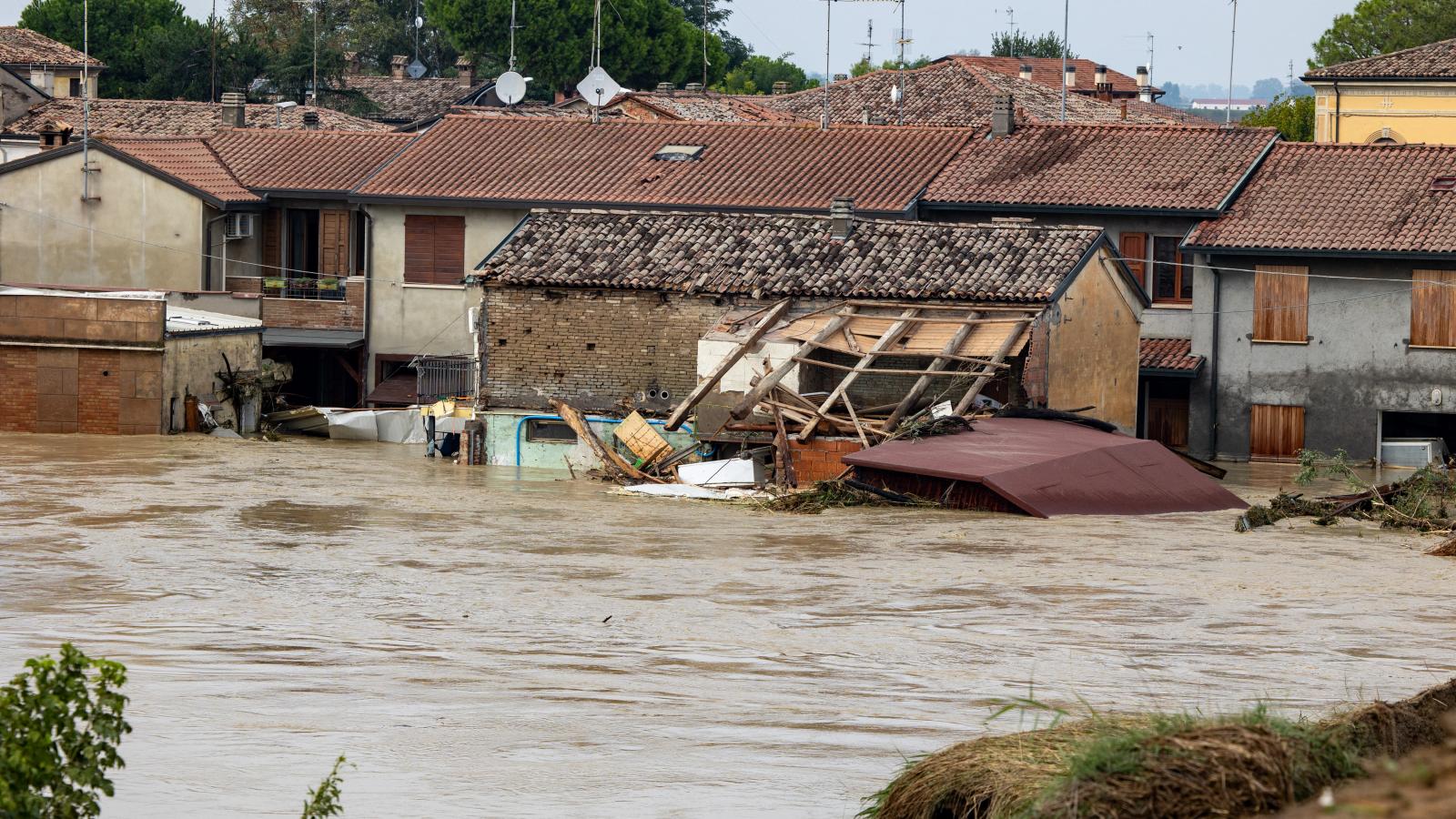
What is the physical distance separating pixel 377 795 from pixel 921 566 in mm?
10977

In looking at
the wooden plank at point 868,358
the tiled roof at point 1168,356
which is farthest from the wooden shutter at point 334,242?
the tiled roof at point 1168,356

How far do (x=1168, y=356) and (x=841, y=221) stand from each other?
22.7ft

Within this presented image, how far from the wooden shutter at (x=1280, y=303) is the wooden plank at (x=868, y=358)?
771cm

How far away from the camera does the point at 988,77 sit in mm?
57906

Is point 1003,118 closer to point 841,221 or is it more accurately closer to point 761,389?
point 841,221

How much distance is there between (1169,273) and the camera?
1410 inches

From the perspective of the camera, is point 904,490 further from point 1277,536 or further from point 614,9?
point 614,9

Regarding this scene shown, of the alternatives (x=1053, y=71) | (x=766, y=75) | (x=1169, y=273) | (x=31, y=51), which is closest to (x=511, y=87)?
(x=1169, y=273)

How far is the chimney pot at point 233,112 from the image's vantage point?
153ft

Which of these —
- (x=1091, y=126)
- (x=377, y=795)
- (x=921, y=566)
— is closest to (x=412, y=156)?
(x=1091, y=126)

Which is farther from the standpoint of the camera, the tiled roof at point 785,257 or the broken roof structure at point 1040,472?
the tiled roof at point 785,257

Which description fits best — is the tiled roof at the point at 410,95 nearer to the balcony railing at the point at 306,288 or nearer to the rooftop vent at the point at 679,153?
the balcony railing at the point at 306,288

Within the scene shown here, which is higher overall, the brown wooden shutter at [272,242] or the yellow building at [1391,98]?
the yellow building at [1391,98]

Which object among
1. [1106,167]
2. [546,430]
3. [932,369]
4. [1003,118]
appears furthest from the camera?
[1003,118]
